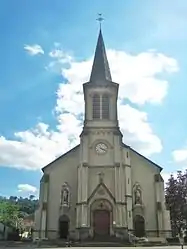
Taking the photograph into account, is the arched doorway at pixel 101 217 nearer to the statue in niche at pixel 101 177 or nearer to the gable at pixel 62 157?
the statue in niche at pixel 101 177

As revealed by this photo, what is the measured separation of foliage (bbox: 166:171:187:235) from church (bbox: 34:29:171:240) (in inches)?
361

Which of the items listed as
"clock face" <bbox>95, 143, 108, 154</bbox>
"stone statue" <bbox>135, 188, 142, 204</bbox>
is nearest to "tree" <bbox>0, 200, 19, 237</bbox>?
"clock face" <bbox>95, 143, 108, 154</bbox>

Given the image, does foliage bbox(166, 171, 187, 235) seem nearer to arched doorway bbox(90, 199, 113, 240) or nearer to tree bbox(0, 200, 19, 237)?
arched doorway bbox(90, 199, 113, 240)

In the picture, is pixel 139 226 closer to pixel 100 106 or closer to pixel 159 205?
pixel 159 205

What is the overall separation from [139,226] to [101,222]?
4.63 meters

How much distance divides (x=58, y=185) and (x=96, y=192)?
531 cm

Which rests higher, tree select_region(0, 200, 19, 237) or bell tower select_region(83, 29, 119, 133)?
bell tower select_region(83, 29, 119, 133)

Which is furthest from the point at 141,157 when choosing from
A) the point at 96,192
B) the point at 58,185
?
the point at 58,185

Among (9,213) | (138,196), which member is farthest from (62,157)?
(9,213)

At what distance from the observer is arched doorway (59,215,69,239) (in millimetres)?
39312

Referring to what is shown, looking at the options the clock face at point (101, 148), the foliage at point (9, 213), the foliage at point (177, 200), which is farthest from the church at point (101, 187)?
the foliage at point (9, 213)

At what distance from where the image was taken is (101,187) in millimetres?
38469

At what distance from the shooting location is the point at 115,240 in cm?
3544

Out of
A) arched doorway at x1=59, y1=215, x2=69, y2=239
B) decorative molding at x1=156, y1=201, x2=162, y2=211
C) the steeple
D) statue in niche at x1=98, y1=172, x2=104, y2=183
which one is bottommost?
arched doorway at x1=59, y1=215, x2=69, y2=239
